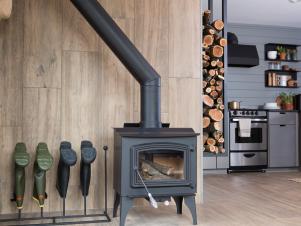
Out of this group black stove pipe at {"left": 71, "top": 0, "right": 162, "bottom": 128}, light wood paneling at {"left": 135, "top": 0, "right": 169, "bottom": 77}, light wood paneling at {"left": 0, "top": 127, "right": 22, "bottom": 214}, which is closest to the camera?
black stove pipe at {"left": 71, "top": 0, "right": 162, "bottom": 128}

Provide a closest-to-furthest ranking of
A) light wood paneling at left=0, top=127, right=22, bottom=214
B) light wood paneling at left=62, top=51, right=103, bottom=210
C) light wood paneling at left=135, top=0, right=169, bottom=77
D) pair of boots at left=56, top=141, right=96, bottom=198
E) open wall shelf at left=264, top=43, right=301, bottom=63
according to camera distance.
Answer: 1. pair of boots at left=56, top=141, right=96, bottom=198
2. light wood paneling at left=0, top=127, right=22, bottom=214
3. light wood paneling at left=62, top=51, right=103, bottom=210
4. light wood paneling at left=135, top=0, right=169, bottom=77
5. open wall shelf at left=264, top=43, right=301, bottom=63

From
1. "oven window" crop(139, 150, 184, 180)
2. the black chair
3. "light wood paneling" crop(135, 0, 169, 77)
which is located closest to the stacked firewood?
"light wood paneling" crop(135, 0, 169, 77)

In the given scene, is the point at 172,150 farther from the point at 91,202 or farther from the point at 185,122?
the point at 91,202

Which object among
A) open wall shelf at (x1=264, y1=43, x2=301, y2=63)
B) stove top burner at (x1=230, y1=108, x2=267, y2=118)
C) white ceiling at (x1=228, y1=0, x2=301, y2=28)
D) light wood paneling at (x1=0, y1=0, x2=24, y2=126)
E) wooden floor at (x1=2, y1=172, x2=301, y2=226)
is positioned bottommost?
wooden floor at (x1=2, y1=172, x2=301, y2=226)

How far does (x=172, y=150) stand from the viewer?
259cm

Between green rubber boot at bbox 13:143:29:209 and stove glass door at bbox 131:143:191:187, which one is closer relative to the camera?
stove glass door at bbox 131:143:191:187

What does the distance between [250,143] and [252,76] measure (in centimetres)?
157

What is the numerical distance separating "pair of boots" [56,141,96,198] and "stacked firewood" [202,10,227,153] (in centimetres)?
259

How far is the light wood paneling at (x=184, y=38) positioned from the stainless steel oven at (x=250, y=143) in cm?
239

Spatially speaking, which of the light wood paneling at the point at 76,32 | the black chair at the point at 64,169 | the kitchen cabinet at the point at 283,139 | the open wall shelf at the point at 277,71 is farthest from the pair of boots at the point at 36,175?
the open wall shelf at the point at 277,71

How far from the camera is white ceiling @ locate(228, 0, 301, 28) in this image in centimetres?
550

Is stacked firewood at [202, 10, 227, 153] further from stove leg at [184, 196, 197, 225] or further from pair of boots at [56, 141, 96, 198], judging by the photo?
pair of boots at [56, 141, 96, 198]

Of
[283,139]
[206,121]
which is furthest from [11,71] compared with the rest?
[283,139]

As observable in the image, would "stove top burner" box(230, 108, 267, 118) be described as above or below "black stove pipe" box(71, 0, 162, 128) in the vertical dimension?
below
